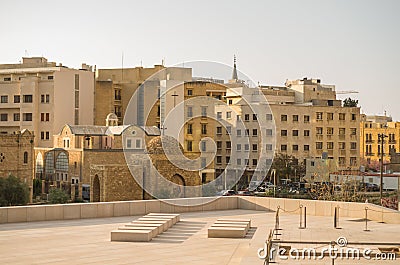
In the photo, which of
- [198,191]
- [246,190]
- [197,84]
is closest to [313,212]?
[198,191]

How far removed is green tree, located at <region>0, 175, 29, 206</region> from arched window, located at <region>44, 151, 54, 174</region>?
1238 centimetres

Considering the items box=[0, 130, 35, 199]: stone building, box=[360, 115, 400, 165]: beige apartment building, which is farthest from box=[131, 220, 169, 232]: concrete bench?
box=[360, 115, 400, 165]: beige apartment building

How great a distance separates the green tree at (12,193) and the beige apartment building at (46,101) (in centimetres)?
1789

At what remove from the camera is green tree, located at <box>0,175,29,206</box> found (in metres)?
42.9

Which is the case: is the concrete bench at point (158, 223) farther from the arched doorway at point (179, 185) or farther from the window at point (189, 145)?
the window at point (189, 145)

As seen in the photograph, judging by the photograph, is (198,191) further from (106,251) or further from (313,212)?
(106,251)

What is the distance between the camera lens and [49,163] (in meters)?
57.7

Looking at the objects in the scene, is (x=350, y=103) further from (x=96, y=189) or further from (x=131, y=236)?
(x=131, y=236)

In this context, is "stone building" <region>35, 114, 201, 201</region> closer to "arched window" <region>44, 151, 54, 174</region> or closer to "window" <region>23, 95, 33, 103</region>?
"arched window" <region>44, 151, 54, 174</region>

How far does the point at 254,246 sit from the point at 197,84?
49875 millimetres

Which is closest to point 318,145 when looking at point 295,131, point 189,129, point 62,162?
point 295,131

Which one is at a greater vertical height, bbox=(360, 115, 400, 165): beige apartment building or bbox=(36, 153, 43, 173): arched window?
bbox=(360, 115, 400, 165): beige apartment building

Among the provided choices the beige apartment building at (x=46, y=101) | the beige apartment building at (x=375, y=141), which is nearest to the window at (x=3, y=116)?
the beige apartment building at (x=46, y=101)

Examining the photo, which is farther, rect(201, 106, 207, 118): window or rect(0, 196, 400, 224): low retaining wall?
rect(201, 106, 207, 118): window
